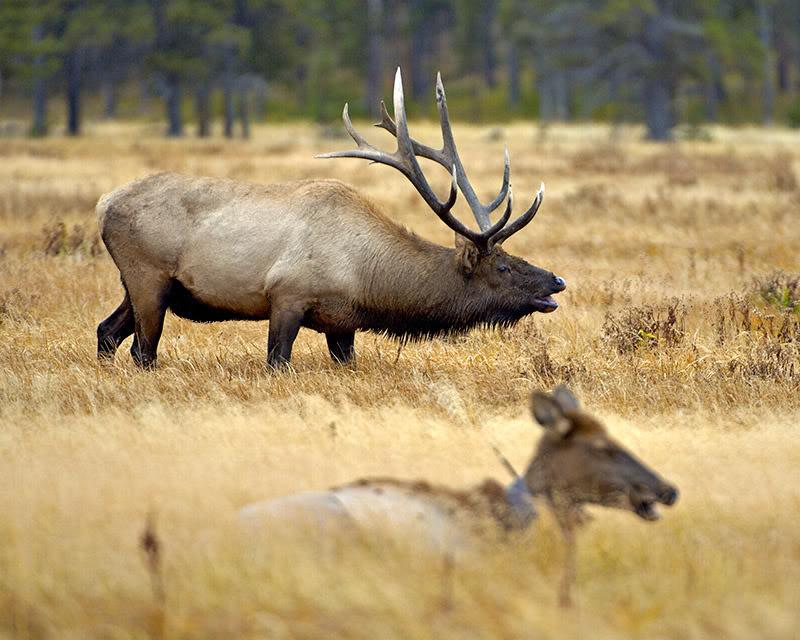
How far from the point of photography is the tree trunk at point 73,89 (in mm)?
49638

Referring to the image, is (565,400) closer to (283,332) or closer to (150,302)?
(283,332)

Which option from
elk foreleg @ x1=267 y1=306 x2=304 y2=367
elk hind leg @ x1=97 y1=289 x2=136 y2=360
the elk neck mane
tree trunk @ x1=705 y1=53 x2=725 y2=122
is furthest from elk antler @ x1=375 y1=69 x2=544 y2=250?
tree trunk @ x1=705 y1=53 x2=725 y2=122

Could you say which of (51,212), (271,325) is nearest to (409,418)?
(271,325)

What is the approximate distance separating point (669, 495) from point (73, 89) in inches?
1939

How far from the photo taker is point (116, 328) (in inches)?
327

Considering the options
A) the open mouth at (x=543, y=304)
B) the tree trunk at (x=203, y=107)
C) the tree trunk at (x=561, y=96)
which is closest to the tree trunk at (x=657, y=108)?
the tree trunk at (x=561, y=96)

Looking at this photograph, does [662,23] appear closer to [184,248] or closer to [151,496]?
[184,248]

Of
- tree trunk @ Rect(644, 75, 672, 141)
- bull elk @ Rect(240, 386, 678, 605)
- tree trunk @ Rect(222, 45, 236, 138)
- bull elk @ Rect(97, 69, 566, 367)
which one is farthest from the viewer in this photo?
tree trunk @ Rect(222, 45, 236, 138)

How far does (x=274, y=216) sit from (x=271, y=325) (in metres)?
0.72

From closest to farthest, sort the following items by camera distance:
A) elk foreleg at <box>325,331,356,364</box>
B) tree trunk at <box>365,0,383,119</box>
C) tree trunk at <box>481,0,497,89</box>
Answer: elk foreleg at <box>325,331,356,364</box> → tree trunk at <box>365,0,383,119</box> → tree trunk at <box>481,0,497,89</box>

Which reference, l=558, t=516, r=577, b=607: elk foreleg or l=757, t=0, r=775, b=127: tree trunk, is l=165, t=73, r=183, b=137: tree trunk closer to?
l=757, t=0, r=775, b=127: tree trunk

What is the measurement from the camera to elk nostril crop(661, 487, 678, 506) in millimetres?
4328

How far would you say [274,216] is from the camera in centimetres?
775

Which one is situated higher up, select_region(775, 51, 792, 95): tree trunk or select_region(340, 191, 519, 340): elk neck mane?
select_region(340, 191, 519, 340): elk neck mane
